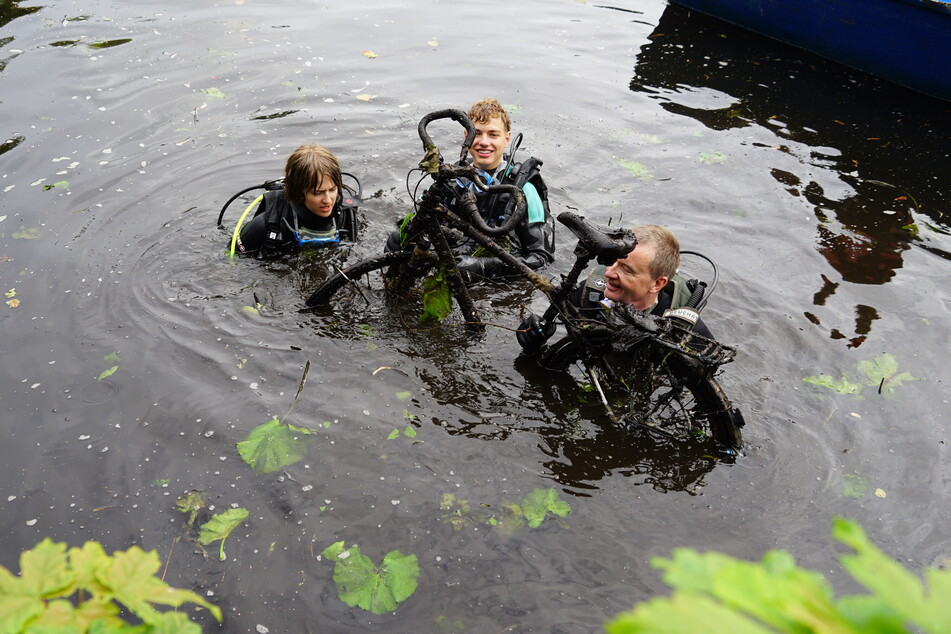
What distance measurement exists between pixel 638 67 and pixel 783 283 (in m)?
5.89

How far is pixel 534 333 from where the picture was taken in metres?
4.89

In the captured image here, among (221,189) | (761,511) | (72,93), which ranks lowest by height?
(761,511)

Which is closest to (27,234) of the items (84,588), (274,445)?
(274,445)

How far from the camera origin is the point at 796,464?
4.39 metres

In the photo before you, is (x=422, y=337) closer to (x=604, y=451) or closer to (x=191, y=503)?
(x=604, y=451)

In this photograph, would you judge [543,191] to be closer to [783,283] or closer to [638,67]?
[783,283]

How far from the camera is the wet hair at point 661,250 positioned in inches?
168

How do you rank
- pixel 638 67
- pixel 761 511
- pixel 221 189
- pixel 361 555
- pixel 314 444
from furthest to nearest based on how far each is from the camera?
pixel 638 67
pixel 221 189
pixel 314 444
pixel 761 511
pixel 361 555

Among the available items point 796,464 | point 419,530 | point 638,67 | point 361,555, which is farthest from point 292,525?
point 638,67

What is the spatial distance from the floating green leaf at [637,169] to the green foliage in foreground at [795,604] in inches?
295

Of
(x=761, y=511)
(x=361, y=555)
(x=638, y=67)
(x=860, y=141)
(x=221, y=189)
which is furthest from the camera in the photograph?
(x=638, y=67)

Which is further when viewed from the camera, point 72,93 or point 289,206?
point 72,93

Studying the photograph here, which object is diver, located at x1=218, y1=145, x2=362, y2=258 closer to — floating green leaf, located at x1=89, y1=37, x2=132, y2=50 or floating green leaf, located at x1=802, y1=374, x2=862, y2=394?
floating green leaf, located at x1=802, y1=374, x2=862, y2=394

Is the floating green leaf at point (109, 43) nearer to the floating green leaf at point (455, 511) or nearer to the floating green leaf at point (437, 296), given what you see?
the floating green leaf at point (437, 296)
